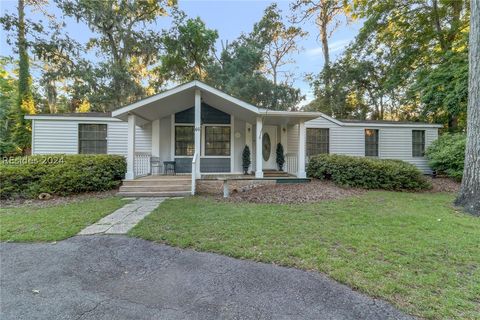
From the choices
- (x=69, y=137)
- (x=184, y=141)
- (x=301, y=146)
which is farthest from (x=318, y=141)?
(x=69, y=137)

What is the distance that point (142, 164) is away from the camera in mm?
9438

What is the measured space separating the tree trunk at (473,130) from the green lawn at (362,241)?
0.50 meters

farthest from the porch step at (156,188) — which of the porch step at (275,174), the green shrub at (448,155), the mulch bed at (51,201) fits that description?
the green shrub at (448,155)

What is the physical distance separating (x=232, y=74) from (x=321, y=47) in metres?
8.07

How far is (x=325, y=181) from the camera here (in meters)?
9.42

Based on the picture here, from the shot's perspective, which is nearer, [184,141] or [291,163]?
[184,141]

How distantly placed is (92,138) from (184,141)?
163 inches

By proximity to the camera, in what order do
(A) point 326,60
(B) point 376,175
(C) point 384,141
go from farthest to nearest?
(A) point 326,60 → (C) point 384,141 → (B) point 376,175

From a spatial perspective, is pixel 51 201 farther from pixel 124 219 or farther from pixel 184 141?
pixel 184 141

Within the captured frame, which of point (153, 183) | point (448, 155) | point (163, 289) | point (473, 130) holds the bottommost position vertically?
point (163, 289)

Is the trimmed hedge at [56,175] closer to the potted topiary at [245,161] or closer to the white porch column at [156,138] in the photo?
the white porch column at [156,138]

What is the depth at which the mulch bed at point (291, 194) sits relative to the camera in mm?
6730

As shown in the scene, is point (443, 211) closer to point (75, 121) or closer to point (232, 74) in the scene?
point (75, 121)

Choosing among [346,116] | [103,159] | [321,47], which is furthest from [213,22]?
[103,159]
